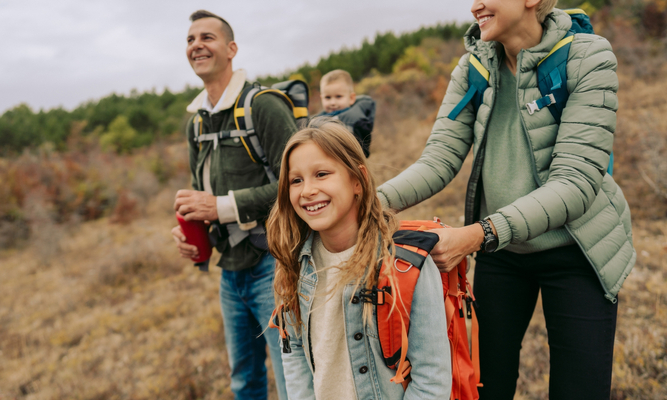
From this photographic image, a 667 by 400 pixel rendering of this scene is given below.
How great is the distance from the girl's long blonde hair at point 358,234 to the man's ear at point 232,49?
3.92 feet

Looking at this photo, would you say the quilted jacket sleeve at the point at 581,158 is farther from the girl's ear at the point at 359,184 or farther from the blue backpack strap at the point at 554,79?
the girl's ear at the point at 359,184

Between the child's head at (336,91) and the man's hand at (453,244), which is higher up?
the child's head at (336,91)

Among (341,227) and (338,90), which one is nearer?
(341,227)

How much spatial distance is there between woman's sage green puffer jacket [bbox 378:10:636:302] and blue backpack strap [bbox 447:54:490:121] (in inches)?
0.9

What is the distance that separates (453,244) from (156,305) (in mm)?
5704

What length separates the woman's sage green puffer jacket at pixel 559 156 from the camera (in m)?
1.20

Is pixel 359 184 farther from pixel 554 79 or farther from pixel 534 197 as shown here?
pixel 554 79

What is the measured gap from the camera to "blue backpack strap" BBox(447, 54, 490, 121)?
4.88 feet

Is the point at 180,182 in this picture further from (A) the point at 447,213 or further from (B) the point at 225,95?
(B) the point at 225,95

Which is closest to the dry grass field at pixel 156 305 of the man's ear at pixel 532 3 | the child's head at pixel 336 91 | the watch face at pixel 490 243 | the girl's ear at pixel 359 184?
the girl's ear at pixel 359 184

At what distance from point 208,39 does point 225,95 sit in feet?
1.31

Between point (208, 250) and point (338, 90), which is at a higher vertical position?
point (338, 90)

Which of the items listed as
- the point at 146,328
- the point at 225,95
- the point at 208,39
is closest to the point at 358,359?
the point at 225,95

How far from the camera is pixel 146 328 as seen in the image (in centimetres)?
518
